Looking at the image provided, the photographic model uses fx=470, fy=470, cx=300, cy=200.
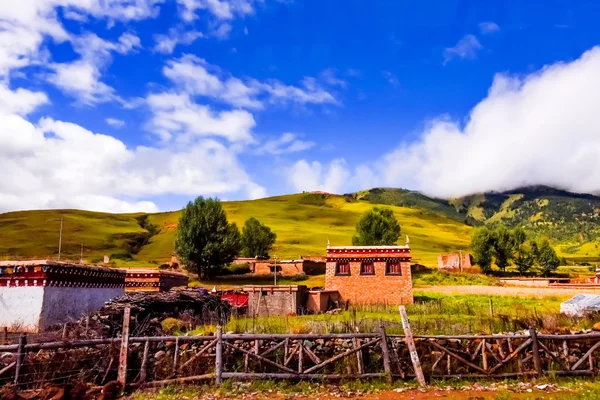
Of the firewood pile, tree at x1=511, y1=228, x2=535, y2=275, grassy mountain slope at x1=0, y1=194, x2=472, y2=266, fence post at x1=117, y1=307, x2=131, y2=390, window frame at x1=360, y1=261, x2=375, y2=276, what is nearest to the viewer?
fence post at x1=117, y1=307, x2=131, y2=390

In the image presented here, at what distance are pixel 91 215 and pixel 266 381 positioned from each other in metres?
151

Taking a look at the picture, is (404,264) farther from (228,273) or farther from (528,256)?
(528,256)

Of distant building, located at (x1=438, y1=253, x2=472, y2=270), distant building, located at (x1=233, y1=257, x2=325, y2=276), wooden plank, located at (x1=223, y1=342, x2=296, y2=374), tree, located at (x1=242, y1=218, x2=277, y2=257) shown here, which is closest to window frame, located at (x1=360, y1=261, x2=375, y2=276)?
distant building, located at (x1=233, y1=257, x2=325, y2=276)

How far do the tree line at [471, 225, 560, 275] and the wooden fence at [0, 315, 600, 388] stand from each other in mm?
67451

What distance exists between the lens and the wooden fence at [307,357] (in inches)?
586

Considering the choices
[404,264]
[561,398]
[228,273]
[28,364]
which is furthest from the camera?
[228,273]

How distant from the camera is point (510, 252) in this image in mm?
80625

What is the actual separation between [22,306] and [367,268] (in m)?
29.0

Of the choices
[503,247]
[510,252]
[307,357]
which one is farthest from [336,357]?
[510,252]

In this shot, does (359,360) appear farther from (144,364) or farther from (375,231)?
(375,231)

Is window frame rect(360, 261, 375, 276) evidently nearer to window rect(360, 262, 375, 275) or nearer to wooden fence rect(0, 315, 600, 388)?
window rect(360, 262, 375, 275)

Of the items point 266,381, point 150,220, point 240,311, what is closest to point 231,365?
point 266,381

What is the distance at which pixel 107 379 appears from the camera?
15.1m

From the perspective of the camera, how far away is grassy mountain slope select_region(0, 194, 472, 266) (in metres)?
93.8
